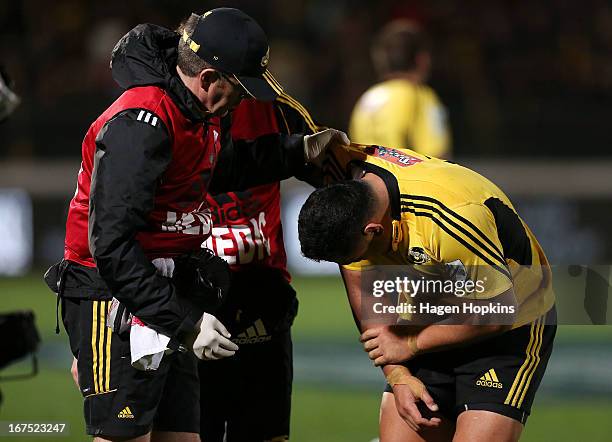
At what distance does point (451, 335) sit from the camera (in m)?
4.36

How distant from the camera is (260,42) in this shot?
4223 millimetres

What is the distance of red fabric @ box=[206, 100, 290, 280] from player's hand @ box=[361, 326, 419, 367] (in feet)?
2.31

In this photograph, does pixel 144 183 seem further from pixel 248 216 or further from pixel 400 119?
pixel 400 119

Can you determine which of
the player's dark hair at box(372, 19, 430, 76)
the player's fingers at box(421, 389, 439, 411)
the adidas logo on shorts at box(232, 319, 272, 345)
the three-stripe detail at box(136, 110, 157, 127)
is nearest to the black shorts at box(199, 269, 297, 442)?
the adidas logo on shorts at box(232, 319, 272, 345)

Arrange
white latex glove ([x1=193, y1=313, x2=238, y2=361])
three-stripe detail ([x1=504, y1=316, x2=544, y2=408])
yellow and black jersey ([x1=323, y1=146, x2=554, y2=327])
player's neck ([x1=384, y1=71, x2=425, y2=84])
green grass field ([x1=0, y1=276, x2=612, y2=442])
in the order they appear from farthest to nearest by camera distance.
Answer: player's neck ([x1=384, y1=71, x2=425, y2=84])
green grass field ([x1=0, y1=276, x2=612, y2=442])
three-stripe detail ([x1=504, y1=316, x2=544, y2=408])
yellow and black jersey ([x1=323, y1=146, x2=554, y2=327])
white latex glove ([x1=193, y1=313, x2=238, y2=361])

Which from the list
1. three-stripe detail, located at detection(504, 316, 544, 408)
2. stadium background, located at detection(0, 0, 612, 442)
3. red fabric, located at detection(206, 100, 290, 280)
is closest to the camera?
three-stripe detail, located at detection(504, 316, 544, 408)

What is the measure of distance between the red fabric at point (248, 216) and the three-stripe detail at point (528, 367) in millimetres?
1208

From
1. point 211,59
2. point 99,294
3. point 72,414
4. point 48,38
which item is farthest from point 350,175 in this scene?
point 48,38

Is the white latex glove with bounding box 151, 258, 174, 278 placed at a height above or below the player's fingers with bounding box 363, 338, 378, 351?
above

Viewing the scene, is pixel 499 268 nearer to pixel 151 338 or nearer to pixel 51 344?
pixel 151 338

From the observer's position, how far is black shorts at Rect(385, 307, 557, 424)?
4.46 m

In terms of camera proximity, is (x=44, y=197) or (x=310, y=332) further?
(x=44, y=197)

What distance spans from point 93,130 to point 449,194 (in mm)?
1325

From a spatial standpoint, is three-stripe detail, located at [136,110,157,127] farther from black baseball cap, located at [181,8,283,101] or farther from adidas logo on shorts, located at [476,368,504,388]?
adidas logo on shorts, located at [476,368,504,388]
